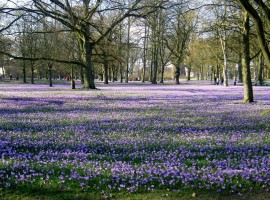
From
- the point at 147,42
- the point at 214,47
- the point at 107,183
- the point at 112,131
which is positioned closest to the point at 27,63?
the point at 147,42

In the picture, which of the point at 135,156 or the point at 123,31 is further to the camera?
the point at 123,31

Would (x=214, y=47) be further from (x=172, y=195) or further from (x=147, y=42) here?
(x=172, y=195)

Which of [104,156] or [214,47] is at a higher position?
[214,47]

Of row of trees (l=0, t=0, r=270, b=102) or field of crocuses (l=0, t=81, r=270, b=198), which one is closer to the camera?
field of crocuses (l=0, t=81, r=270, b=198)

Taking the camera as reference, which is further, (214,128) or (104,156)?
(214,128)

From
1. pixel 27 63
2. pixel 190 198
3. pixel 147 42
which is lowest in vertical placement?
pixel 190 198

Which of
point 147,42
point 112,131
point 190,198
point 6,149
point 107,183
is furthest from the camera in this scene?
point 147,42

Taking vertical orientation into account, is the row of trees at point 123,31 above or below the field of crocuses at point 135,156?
above

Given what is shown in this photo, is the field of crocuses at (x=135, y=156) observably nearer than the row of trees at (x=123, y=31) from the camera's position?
Yes

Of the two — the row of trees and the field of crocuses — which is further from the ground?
the row of trees

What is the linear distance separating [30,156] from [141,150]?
264 cm

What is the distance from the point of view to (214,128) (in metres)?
10.5

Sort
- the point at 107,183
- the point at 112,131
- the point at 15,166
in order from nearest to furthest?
the point at 107,183
the point at 15,166
the point at 112,131

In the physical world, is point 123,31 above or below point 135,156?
above
